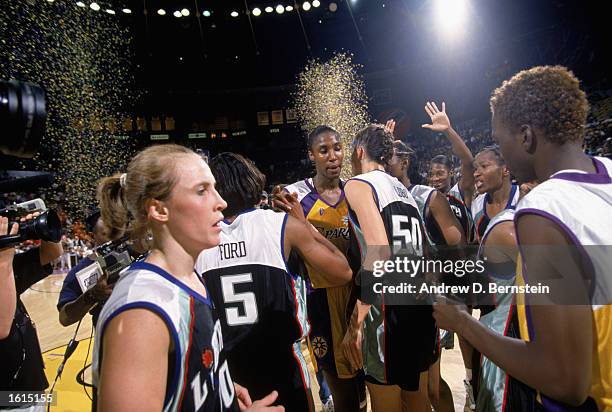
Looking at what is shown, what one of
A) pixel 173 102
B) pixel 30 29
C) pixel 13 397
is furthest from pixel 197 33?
pixel 13 397

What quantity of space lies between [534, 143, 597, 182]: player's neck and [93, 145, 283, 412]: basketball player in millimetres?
1166

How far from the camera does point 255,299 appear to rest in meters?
1.95

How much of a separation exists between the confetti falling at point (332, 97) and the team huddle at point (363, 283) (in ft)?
68.6

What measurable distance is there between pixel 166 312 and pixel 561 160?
1.41 metres

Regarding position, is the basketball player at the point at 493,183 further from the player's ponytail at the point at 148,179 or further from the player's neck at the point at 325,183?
the player's ponytail at the point at 148,179

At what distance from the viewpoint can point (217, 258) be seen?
196cm

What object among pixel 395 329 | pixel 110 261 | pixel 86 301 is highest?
pixel 110 261

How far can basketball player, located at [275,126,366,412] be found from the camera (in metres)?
2.94

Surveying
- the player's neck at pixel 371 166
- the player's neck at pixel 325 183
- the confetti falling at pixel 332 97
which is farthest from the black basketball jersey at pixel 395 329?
the confetti falling at pixel 332 97

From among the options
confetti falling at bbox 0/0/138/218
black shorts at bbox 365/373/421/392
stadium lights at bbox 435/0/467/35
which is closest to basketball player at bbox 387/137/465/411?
black shorts at bbox 365/373/421/392

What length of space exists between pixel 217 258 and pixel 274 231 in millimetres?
326

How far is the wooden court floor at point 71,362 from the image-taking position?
381cm

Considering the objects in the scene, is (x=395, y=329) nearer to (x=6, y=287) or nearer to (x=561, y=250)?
(x=561, y=250)

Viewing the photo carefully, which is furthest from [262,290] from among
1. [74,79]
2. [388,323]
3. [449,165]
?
[74,79]
